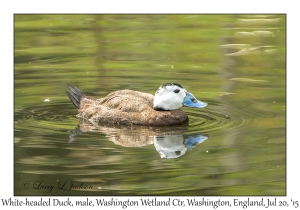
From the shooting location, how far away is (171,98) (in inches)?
504

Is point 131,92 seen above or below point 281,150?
above

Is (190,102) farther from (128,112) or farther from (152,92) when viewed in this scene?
(152,92)

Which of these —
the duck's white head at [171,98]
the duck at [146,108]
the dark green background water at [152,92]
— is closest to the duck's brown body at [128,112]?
the duck at [146,108]

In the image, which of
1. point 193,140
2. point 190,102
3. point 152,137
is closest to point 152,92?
point 190,102

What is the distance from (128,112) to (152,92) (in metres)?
1.98

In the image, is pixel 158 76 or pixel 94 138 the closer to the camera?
pixel 94 138

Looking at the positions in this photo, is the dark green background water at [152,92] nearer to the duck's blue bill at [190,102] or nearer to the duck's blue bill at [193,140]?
the duck's blue bill at [193,140]

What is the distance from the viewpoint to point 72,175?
33.2ft

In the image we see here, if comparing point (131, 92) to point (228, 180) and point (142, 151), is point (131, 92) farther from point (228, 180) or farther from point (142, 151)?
point (228, 180)

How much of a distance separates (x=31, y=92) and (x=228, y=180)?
583 cm

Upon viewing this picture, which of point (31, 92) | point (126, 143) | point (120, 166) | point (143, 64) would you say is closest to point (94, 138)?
point (126, 143)

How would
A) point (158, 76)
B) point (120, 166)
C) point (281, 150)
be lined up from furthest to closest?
1. point (158, 76)
2. point (281, 150)
3. point (120, 166)
